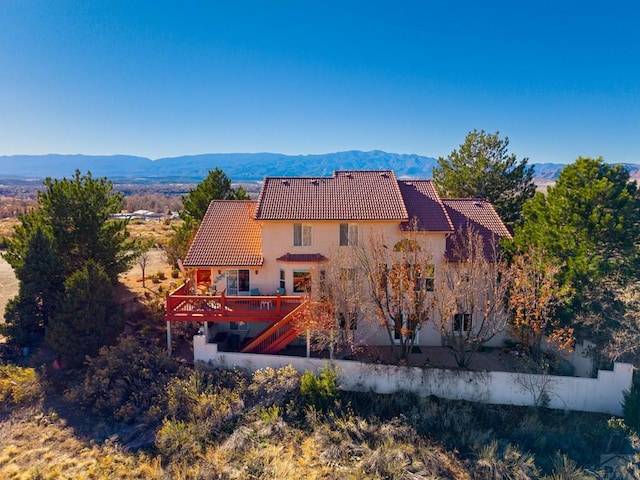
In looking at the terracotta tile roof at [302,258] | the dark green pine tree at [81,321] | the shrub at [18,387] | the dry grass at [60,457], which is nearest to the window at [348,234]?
the terracotta tile roof at [302,258]

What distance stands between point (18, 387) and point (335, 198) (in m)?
17.4

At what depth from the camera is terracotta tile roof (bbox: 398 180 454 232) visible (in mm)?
20516

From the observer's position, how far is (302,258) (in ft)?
67.2

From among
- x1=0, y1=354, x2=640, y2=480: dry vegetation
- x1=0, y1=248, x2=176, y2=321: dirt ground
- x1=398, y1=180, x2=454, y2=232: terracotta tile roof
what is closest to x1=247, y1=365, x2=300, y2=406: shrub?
x1=0, y1=354, x2=640, y2=480: dry vegetation

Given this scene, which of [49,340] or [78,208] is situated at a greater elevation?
[78,208]

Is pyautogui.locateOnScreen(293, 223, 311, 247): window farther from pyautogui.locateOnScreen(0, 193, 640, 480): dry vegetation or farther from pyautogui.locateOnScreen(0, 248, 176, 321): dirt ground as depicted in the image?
pyautogui.locateOnScreen(0, 248, 176, 321): dirt ground

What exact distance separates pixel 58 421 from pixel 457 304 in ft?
59.1

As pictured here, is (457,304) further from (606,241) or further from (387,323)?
(606,241)

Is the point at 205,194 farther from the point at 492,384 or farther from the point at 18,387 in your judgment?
the point at 492,384

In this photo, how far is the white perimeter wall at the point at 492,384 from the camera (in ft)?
53.5

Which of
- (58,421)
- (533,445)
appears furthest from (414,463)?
(58,421)

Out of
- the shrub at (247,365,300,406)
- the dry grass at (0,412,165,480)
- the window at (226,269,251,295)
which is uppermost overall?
the window at (226,269,251,295)

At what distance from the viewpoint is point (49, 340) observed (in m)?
18.8

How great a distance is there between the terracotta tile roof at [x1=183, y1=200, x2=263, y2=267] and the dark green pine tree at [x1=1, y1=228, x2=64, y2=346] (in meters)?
7.19
